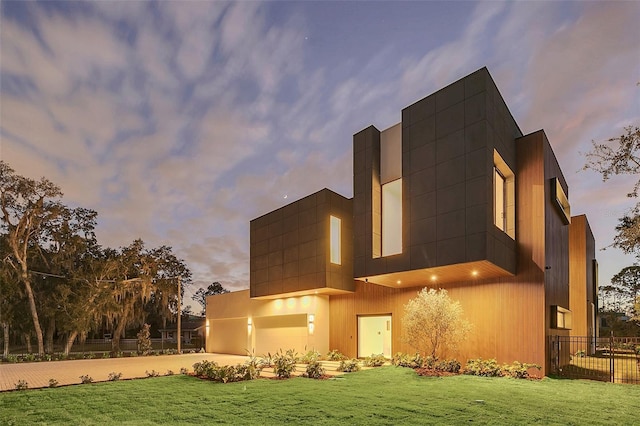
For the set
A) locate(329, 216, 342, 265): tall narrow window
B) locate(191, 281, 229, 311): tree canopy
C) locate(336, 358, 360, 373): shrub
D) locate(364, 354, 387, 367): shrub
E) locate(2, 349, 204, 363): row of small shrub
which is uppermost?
locate(329, 216, 342, 265): tall narrow window

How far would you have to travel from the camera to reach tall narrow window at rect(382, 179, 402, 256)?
52.3 ft

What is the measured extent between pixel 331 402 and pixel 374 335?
40.6ft

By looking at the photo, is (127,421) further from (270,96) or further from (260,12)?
(270,96)

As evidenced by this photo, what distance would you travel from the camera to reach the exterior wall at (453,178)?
1264 centimetres

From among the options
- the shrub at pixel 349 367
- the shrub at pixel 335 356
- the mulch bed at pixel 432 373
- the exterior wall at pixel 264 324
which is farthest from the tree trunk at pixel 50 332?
the mulch bed at pixel 432 373

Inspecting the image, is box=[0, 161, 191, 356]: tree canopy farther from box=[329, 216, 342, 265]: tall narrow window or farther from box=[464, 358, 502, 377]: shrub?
box=[464, 358, 502, 377]: shrub

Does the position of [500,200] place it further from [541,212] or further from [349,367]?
[349,367]

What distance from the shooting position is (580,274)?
2377 centimetres

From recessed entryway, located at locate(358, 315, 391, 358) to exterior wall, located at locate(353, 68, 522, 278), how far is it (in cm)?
542

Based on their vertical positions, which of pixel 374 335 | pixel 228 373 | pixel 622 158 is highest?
pixel 622 158

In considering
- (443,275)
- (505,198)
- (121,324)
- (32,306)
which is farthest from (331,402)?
(32,306)

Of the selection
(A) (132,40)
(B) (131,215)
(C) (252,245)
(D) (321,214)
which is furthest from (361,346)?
(B) (131,215)

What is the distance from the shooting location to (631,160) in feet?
36.4

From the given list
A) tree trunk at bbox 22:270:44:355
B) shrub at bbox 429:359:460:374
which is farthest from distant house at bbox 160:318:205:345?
shrub at bbox 429:359:460:374
